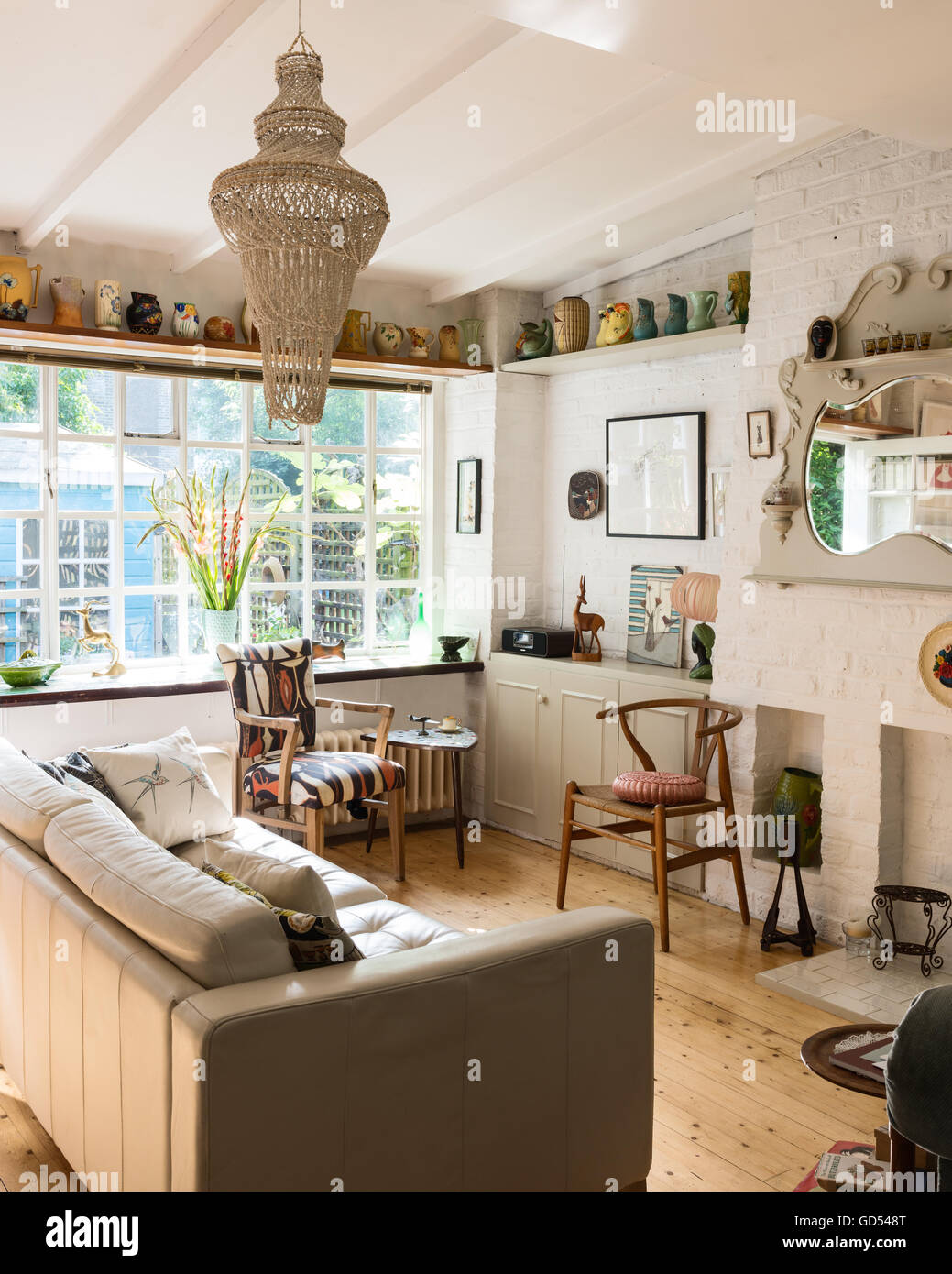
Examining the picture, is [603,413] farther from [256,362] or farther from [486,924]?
[486,924]

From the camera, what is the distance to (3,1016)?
274cm

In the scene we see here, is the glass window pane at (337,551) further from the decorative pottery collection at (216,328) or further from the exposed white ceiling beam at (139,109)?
the exposed white ceiling beam at (139,109)

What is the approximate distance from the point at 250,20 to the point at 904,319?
219 cm

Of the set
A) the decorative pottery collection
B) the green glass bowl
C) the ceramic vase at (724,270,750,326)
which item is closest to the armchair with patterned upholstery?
the green glass bowl

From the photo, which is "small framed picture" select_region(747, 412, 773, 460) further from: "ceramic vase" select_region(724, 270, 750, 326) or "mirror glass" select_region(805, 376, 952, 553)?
"ceramic vase" select_region(724, 270, 750, 326)

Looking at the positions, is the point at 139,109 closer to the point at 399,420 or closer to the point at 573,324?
the point at 573,324

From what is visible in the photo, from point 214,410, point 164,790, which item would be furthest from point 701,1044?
point 214,410

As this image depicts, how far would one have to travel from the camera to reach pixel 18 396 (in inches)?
185

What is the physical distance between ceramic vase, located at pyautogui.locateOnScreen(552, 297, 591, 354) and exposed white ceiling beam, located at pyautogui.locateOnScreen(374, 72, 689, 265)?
850 mm

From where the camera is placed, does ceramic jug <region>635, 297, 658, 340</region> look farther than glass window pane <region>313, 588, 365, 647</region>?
No

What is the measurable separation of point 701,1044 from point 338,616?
10.0 feet

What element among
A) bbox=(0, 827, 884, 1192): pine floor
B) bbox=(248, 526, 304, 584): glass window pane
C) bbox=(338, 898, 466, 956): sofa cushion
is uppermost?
bbox=(248, 526, 304, 584): glass window pane

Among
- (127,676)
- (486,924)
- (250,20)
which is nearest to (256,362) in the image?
(127,676)

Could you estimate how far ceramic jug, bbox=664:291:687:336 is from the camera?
182 inches
